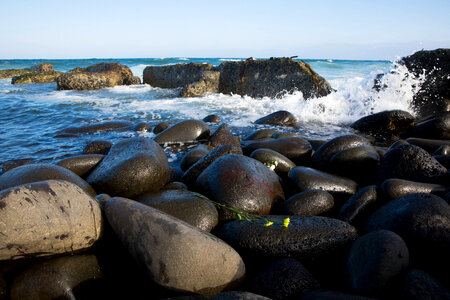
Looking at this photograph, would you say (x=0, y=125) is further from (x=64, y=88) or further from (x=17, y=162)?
(x=64, y=88)

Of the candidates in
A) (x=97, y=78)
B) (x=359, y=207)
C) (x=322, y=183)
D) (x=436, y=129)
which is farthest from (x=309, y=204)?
(x=97, y=78)

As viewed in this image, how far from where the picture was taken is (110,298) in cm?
192

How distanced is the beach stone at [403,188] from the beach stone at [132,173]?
7.57 ft

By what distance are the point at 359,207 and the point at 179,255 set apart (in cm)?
171

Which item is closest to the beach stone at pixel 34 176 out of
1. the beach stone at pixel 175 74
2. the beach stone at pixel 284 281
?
the beach stone at pixel 284 281

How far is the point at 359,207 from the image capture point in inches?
103

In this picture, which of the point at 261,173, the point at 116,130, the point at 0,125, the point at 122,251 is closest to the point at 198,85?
the point at 116,130

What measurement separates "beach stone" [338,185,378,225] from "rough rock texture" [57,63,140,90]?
56.4 feet

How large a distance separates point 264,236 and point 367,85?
27.3 ft

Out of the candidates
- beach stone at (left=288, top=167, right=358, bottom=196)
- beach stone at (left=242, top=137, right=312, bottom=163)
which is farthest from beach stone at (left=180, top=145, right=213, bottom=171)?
beach stone at (left=288, top=167, right=358, bottom=196)

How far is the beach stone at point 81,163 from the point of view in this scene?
3.72m

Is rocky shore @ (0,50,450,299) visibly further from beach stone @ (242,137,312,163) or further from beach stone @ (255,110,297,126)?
beach stone @ (255,110,297,126)

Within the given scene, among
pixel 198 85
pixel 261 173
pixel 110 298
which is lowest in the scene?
pixel 110 298

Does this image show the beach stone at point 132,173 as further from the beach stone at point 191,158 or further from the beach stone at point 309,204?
the beach stone at point 309,204
